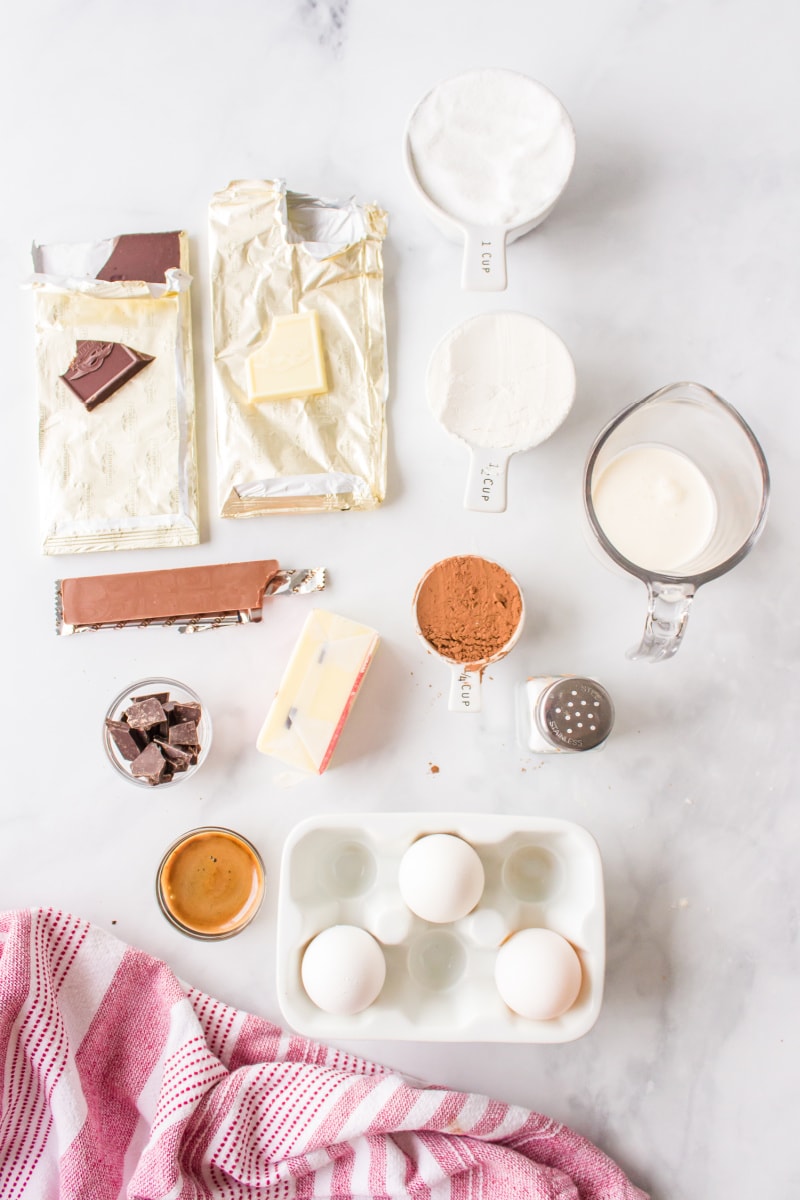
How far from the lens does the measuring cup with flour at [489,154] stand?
93 centimetres

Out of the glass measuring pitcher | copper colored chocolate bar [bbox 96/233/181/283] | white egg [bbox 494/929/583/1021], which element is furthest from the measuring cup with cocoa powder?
copper colored chocolate bar [bbox 96/233/181/283]

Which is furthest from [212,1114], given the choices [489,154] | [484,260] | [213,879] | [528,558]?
[489,154]

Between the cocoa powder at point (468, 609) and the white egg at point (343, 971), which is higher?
the cocoa powder at point (468, 609)

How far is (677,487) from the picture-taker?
3.14ft

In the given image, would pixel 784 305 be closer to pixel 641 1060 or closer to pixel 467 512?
pixel 467 512

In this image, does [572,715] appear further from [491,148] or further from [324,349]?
[491,148]

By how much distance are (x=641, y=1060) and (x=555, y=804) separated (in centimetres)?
32

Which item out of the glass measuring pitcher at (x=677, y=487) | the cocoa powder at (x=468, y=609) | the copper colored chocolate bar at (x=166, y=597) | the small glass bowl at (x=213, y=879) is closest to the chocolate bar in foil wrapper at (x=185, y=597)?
the copper colored chocolate bar at (x=166, y=597)

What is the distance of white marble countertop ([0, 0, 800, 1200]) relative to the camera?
99 centimetres

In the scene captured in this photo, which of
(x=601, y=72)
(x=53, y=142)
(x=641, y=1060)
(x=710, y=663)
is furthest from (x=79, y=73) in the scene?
(x=641, y=1060)

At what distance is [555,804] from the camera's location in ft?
3.28

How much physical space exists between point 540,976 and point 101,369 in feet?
2.76

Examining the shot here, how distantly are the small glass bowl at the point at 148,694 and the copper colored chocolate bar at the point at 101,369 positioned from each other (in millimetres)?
347

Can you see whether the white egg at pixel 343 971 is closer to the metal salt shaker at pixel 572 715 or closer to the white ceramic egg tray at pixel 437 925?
the white ceramic egg tray at pixel 437 925
